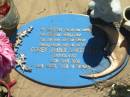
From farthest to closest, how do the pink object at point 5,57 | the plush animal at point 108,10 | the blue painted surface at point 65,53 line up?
the plush animal at point 108,10 → the blue painted surface at point 65,53 → the pink object at point 5,57

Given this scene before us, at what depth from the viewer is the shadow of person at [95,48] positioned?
2.90 m

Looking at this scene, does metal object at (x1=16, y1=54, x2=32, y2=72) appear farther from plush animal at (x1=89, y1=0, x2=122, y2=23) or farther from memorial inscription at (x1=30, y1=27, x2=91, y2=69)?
plush animal at (x1=89, y1=0, x2=122, y2=23)

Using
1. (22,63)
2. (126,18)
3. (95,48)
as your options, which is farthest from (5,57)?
(126,18)

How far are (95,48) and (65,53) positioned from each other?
0.23m

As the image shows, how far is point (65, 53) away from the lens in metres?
2.93

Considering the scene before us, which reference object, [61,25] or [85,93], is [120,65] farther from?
[61,25]

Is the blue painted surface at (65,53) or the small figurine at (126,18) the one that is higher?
the small figurine at (126,18)

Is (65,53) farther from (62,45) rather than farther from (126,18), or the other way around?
(126,18)

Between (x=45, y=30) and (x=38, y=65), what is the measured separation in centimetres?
33

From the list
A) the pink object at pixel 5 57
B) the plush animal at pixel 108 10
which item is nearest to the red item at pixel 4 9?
the plush animal at pixel 108 10

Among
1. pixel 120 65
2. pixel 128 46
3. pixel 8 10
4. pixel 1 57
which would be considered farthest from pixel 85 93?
pixel 1 57

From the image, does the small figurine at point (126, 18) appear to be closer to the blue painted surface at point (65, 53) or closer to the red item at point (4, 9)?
the blue painted surface at point (65, 53)

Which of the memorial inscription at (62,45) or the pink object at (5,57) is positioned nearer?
the pink object at (5,57)

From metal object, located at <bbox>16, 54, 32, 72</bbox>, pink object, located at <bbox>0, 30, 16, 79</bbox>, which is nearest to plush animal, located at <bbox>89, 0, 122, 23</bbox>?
metal object, located at <bbox>16, 54, 32, 72</bbox>
